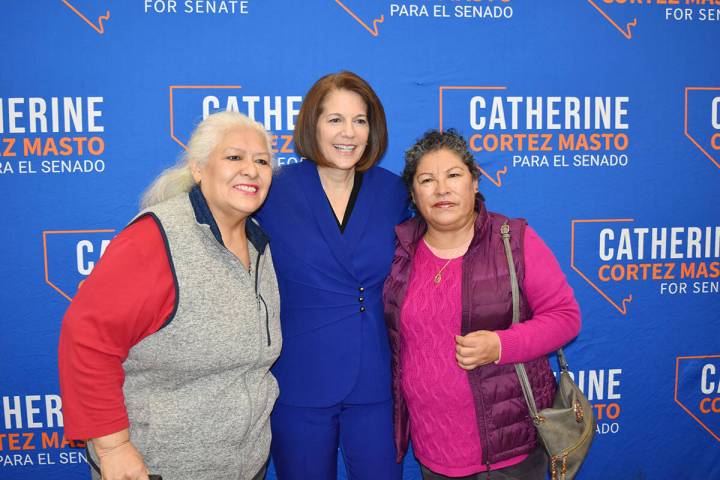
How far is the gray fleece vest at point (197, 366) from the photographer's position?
1147mm

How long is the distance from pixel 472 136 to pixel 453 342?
3.29ft

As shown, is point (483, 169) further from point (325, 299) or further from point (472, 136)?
point (325, 299)

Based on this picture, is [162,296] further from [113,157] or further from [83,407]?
[113,157]

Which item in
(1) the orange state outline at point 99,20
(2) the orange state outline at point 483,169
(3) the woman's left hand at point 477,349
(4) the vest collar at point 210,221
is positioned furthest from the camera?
(2) the orange state outline at point 483,169

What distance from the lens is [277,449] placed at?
153 centimetres

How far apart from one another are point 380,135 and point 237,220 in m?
0.58

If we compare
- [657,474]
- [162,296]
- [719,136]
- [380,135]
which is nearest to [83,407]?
[162,296]

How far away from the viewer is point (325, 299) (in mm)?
1489

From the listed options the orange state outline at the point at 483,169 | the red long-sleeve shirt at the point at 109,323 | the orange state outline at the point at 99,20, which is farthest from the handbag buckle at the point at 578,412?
the orange state outline at the point at 99,20

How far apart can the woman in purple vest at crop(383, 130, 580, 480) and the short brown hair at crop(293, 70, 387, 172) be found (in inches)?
9.0

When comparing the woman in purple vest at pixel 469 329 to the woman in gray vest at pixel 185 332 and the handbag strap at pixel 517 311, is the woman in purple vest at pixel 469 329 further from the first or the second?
the woman in gray vest at pixel 185 332

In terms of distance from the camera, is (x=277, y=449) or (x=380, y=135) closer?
(x=277, y=449)

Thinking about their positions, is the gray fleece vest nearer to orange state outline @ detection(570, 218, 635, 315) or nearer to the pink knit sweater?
the pink knit sweater

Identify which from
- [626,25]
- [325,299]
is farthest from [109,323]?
[626,25]
